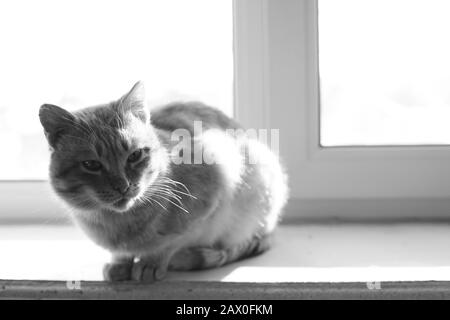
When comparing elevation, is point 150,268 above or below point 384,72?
below

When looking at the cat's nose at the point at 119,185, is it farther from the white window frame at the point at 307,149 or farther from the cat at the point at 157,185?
the white window frame at the point at 307,149

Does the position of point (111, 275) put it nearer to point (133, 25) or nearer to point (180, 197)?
point (180, 197)

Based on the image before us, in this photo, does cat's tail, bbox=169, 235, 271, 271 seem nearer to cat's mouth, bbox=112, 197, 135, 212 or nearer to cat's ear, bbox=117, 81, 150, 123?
cat's mouth, bbox=112, 197, 135, 212

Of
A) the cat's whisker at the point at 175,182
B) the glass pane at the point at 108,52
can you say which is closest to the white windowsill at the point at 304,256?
the cat's whisker at the point at 175,182

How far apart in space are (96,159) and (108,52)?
0.57 metres

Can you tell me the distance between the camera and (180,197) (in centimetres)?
114

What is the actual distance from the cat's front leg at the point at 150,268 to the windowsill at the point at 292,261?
2 cm

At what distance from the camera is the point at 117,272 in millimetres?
1115

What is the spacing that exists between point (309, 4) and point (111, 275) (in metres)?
0.83

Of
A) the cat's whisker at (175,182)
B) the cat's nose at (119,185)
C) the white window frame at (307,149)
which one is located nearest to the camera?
the cat's nose at (119,185)

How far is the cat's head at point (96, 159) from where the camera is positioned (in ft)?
3.41

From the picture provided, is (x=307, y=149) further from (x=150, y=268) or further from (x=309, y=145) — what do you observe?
(x=150, y=268)

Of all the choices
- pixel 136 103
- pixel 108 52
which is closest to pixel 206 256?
pixel 136 103

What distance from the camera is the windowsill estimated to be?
1085 millimetres
